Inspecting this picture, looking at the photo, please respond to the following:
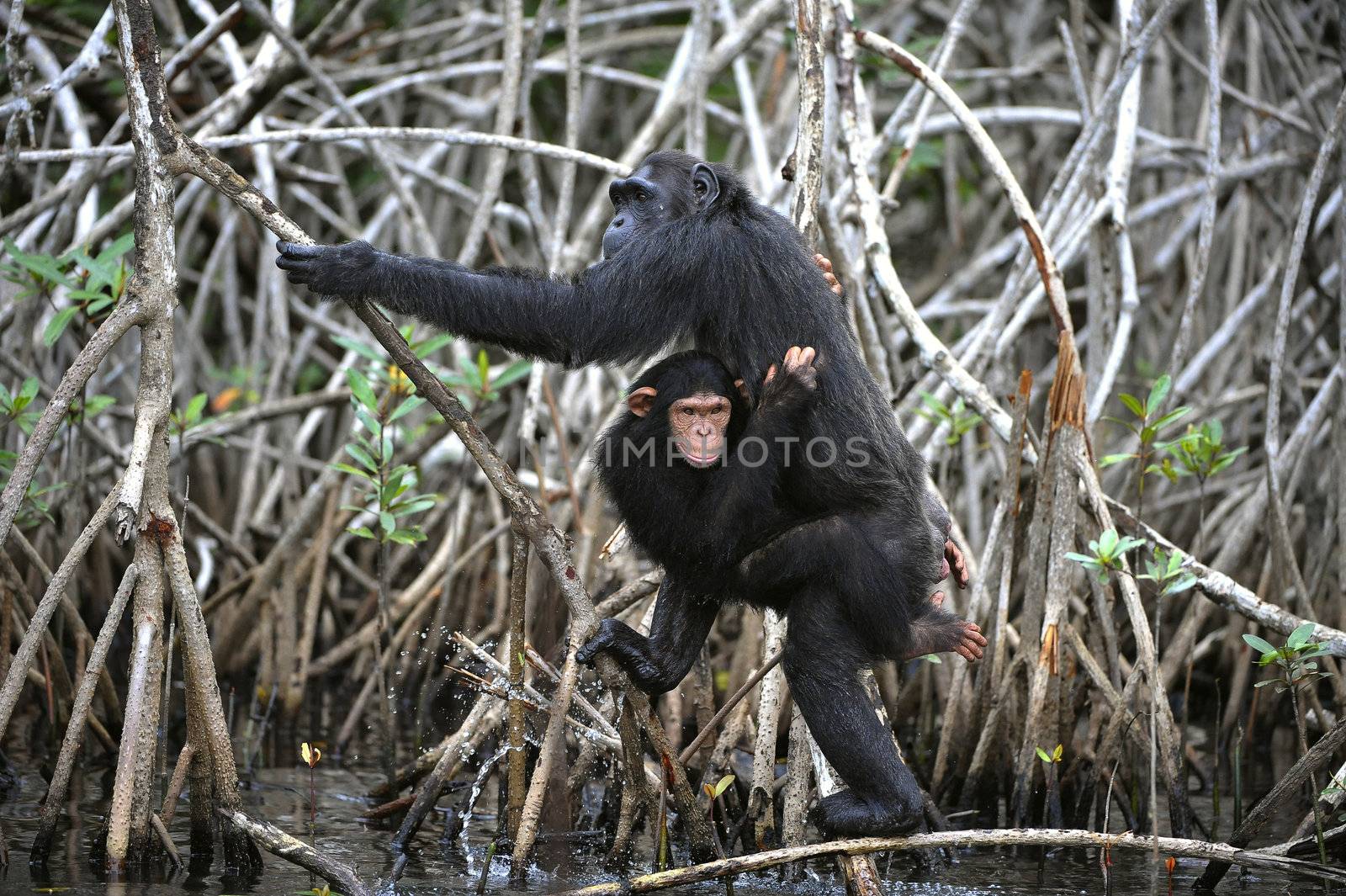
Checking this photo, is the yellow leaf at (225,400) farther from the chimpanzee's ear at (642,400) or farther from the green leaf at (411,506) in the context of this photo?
the chimpanzee's ear at (642,400)

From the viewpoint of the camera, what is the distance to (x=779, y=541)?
4430 mm

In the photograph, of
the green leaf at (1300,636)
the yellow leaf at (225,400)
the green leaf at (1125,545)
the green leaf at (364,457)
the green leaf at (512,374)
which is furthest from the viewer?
the yellow leaf at (225,400)

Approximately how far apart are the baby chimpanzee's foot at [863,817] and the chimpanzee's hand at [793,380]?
1.37 meters

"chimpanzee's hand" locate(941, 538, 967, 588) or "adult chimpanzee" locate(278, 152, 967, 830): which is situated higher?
"adult chimpanzee" locate(278, 152, 967, 830)

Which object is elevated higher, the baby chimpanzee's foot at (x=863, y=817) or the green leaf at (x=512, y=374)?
the green leaf at (x=512, y=374)

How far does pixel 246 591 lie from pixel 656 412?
4540 millimetres

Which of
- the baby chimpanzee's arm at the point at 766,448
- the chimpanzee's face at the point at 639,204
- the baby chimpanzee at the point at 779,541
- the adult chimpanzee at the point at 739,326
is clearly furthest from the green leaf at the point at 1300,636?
the chimpanzee's face at the point at 639,204

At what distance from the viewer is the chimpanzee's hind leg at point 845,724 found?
169 inches

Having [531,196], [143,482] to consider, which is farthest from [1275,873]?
[531,196]

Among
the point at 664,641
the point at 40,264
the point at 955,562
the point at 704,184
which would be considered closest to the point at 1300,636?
the point at 955,562

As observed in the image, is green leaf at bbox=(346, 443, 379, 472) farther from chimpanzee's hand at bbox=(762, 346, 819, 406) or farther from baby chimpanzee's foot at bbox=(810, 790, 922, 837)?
baby chimpanzee's foot at bbox=(810, 790, 922, 837)

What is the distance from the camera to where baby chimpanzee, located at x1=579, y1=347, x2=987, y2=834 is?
431 cm

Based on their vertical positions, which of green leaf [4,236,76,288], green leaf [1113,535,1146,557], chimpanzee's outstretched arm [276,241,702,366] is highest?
green leaf [4,236,76,288]

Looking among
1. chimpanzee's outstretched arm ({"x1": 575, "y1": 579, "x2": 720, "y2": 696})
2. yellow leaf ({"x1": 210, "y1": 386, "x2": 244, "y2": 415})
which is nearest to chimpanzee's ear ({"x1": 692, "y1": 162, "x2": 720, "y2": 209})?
chimpanzee's outstretched arm ({"x1": 575, "y1": 579, "x2": 720, "y2": 696})
